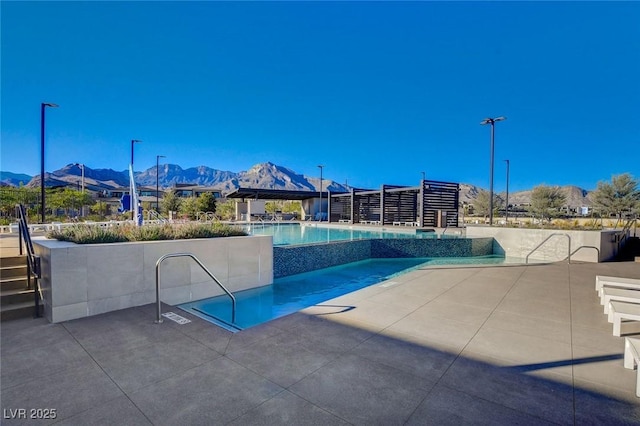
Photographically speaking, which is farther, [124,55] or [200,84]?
[200,84]

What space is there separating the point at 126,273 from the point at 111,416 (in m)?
2.87

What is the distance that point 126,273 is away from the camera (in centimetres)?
442

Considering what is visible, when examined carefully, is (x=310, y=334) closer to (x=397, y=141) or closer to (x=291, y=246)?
(x=291, y=246)

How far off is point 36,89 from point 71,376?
73.3 feet

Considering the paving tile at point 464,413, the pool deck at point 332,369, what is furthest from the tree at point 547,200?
the paving tile at point 464,413

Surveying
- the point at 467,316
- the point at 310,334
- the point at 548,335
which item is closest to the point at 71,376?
the point at 310,334

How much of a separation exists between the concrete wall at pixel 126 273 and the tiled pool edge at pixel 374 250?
3579 mm

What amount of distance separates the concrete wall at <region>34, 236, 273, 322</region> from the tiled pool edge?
3.58 metres

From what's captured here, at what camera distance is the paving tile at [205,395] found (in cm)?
200

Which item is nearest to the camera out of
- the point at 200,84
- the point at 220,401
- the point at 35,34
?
the point at 220,401

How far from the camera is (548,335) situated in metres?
3.52

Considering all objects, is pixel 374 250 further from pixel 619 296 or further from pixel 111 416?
pixel 111 416

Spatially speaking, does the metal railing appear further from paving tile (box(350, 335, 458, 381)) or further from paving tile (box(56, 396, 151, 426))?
paving tile (box(350, 335, 458, 381))

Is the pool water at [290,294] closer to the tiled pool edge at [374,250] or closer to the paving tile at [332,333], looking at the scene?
the tiled pool edge at [374,250]
